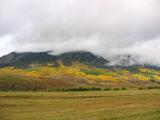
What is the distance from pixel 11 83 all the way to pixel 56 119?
13399 centimetres

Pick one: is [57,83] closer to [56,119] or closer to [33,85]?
[33,85]

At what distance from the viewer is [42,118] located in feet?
131

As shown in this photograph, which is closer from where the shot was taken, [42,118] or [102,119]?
[102,119]

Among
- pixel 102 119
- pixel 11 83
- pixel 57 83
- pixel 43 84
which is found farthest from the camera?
pixel 57 83

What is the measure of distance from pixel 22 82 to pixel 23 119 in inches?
5508

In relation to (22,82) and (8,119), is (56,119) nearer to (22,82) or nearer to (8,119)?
(8,119)

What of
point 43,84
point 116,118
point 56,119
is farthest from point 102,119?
point 43,84

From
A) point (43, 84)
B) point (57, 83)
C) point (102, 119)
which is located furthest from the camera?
point (57, 83)

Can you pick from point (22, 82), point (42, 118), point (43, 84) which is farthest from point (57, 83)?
point (42, 118)

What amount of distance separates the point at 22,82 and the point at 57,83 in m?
29.5

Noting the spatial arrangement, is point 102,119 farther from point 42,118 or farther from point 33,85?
point 33,85

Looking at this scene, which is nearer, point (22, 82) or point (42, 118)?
point (42, 118)

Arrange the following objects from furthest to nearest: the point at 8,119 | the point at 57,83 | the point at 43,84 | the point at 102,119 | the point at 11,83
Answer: the point at 57,83, the point at 43,84, the point at 11,83, the point at 8,119, the point at 102,119

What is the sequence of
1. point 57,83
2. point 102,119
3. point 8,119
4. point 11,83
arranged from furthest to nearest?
1. point 57,83
2. point 11,83
3. point 8,119
4. point 102,119
